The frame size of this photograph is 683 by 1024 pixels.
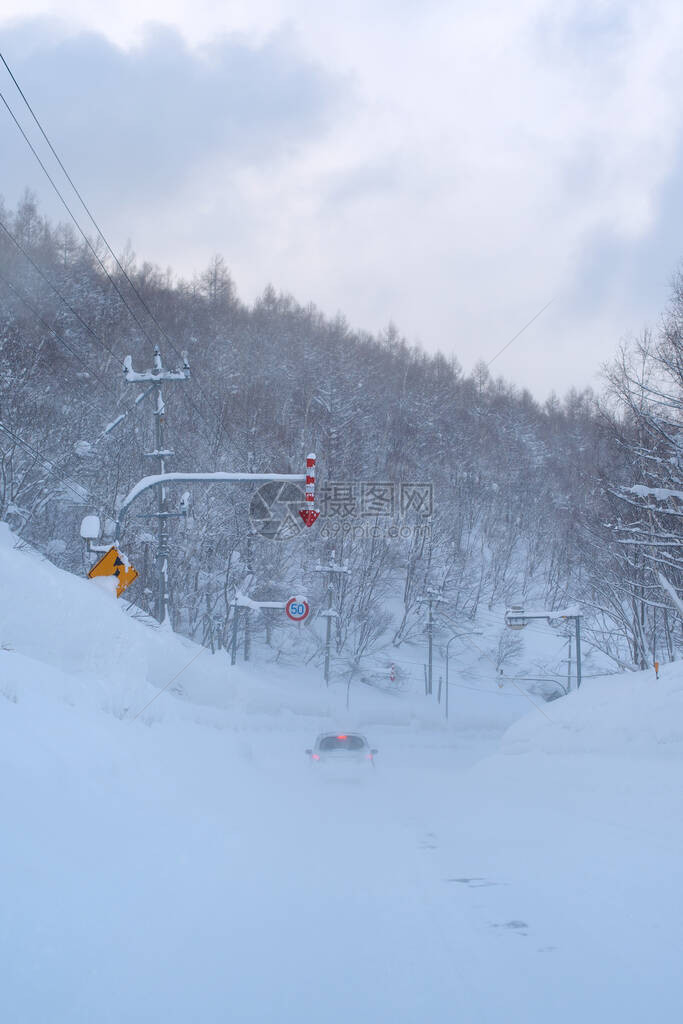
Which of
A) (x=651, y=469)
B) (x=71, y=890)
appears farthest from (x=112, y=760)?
(x=651, y=469)

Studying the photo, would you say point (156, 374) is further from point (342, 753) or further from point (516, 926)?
point (516, 926)

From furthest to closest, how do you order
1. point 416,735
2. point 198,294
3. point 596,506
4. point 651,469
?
point 198,294
point 416,735
point 596,506
point 651,469

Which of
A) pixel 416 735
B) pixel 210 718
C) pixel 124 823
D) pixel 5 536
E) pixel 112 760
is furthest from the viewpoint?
pixel 416 735

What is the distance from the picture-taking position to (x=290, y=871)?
7.52 metres

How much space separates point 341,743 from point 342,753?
0.32 m

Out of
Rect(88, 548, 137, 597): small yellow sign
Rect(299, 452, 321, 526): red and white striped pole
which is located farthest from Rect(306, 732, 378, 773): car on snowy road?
Rect(299, 452, 321, 526): red and white striped pole

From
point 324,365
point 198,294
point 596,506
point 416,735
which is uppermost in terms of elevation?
point 198,294

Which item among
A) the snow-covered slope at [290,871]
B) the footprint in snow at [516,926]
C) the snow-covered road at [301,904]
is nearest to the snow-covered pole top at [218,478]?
the snow-covered slope at [290,871]

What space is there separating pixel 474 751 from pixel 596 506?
39.1ft

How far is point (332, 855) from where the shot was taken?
27.9 ft

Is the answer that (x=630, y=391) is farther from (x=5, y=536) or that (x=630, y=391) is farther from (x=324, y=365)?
(x=324, y=365)

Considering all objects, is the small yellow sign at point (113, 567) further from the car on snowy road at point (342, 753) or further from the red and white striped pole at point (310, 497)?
the car on snowy road at point (342, 753)

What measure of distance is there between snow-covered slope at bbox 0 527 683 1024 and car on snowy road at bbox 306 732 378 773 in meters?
1.23

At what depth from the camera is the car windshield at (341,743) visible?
16.9 metres
